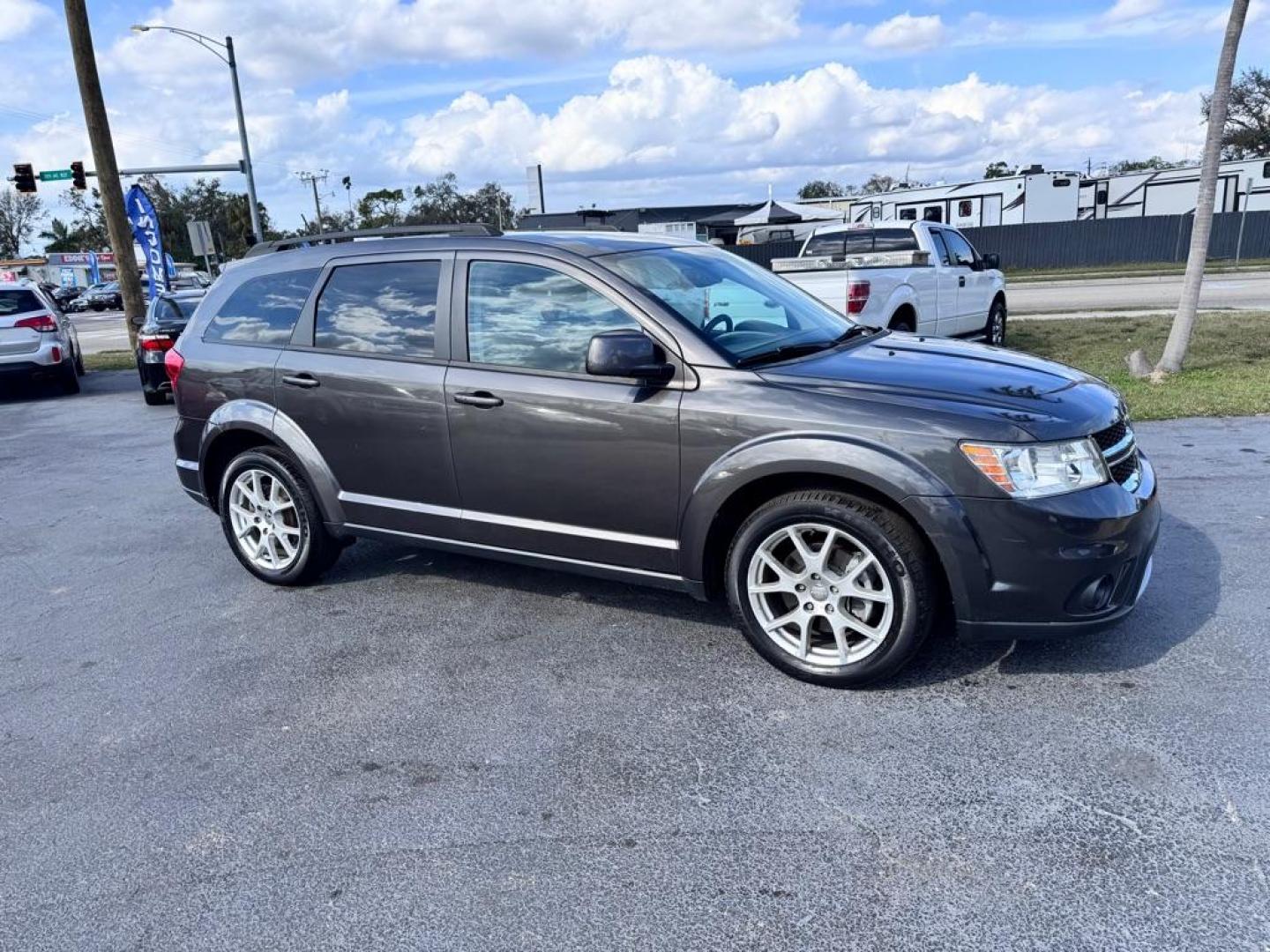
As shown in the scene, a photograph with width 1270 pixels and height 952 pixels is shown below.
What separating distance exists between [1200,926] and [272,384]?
14.8 feet

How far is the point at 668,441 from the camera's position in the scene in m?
3.90

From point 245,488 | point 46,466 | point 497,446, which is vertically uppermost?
point 497,446

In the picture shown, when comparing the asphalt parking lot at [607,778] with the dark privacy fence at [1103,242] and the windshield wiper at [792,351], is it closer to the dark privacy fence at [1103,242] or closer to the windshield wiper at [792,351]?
the windshield wiper at [792,351]

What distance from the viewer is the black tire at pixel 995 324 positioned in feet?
43.5

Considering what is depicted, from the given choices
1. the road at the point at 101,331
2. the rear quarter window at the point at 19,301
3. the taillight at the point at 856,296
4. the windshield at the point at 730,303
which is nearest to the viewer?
the windshield at the point at 730,303

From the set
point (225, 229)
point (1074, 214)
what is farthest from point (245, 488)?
point (225, 229)

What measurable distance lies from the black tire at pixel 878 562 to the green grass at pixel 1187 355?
5.77 meters

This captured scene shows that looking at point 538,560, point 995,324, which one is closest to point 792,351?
point 538,560

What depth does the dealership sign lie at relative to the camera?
18719mm

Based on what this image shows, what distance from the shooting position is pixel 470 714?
147 inches

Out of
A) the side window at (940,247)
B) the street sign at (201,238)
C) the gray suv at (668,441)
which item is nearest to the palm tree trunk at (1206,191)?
the side window at (940,247)

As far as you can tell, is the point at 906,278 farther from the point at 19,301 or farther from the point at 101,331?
the point at 101,331

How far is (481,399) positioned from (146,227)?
17.7 meters

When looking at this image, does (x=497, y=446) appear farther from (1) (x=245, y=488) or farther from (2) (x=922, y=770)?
(2) (x=922, y=770)
